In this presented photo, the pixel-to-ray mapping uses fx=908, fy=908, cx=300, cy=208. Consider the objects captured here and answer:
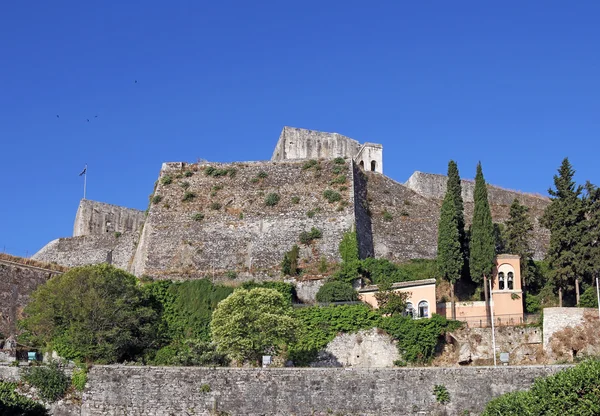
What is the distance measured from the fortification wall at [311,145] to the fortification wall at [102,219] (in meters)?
16.2

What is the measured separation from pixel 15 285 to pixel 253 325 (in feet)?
56.4

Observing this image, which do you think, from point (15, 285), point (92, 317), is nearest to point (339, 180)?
point (15, 285)

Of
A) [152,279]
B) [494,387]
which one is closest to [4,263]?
[152,279]

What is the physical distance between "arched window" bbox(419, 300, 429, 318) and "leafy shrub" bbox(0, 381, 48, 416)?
869 inches

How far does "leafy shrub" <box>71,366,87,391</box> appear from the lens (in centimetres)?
3497

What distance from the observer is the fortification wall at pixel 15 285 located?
50.6 meters

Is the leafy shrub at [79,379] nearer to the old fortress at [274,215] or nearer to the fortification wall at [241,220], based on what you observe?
the old fortress at [274,215]

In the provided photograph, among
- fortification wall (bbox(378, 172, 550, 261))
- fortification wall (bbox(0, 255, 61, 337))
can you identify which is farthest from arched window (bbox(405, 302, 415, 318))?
fortification wall (bbox(0, 255, 61, 337))

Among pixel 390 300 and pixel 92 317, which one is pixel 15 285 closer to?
pixel 92 317

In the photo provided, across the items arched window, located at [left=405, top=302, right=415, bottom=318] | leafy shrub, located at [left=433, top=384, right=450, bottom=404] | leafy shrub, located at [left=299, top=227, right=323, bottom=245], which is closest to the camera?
leafy shrub, located at [left=433, top=384, right=450, bottom=404]

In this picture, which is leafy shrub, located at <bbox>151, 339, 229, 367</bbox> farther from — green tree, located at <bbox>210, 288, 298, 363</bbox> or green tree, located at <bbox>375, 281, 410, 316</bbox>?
green tree, located at <bbox>375, 281, 410, 316</bbox>

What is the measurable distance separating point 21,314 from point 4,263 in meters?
3.75

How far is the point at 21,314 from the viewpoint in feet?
168

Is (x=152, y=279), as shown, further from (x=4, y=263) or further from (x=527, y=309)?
(x=527, y=309)
